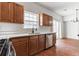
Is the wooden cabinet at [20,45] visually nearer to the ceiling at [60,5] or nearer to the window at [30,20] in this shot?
the window at [30,20]

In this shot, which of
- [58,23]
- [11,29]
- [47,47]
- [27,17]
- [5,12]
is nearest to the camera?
[5,12]

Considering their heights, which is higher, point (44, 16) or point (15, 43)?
point (44, 16)

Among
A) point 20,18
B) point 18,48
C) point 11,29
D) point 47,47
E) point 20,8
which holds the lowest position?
point 47,47

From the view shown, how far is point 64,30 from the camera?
12.4 m

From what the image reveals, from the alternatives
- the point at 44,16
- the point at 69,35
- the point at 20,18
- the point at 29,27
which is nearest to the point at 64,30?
the point at 69,35

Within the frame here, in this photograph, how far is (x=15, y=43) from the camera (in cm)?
343

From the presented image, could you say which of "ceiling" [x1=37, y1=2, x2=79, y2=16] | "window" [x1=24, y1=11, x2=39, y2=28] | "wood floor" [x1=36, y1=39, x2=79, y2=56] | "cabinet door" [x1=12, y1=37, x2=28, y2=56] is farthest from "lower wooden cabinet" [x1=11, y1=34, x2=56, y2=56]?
"ceiling" [x1=37, y1=2, x2=79, y2=16]

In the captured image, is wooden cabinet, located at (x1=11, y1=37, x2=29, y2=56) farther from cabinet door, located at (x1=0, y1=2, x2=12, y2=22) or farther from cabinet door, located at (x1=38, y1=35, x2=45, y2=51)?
cabinet door, located at (x1=38, y1=35, x2=45, y2=51)

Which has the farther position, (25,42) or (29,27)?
(29,27)

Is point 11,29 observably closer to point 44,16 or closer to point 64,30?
point 44,16

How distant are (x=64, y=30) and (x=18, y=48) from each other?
30.7ft

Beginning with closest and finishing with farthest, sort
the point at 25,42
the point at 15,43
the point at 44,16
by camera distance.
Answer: the point at 15,43 < the point at 25,42 < the point at 44,16

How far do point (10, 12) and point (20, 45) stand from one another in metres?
1.08

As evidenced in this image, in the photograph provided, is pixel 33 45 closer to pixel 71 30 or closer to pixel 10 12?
pixel 10 12
